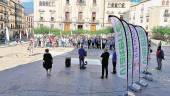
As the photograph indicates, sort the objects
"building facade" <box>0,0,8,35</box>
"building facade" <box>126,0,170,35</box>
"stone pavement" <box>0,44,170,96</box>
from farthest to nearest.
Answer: "building facade" <box>0,0,8,35</box> → "building facade" <box>126,0,170,35</box> → "stone pavement" <box>0,44,170,96</box>

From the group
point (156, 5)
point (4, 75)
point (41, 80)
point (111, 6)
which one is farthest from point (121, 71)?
point (111, 6)

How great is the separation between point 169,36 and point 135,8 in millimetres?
24880

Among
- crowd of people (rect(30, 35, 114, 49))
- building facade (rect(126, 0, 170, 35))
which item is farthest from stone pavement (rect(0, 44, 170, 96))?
building facade (rect(126, 0, 170, 35))

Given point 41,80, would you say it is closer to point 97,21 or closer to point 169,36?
point 169,36

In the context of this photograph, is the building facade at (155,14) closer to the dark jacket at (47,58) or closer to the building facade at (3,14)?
the building facade at (3,14)

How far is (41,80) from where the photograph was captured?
A: 17.1 meters

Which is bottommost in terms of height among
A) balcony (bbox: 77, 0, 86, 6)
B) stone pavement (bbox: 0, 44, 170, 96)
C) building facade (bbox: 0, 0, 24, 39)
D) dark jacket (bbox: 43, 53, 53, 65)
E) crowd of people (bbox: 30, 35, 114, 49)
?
stone pavement (bbox: 0, 44, 170, 96)

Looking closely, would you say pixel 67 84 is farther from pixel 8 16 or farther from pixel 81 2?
pixel 8 16

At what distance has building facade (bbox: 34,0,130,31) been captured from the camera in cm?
9372

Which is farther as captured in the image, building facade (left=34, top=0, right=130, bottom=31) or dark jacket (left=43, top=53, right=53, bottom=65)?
building facade (left=34, top=0, right=130, bottom=31)

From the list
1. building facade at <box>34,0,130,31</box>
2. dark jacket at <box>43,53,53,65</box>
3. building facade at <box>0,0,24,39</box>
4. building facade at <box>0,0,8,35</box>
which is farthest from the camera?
building facade at <box>34,0,130,31</box>

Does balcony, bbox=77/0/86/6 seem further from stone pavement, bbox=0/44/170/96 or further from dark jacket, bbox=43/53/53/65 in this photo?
dark jacket, bbox=43/53/53/65

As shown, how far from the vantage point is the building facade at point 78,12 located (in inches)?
3690

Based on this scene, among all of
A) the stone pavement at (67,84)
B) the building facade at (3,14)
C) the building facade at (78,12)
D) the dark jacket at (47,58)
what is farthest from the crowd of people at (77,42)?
the building facade at (78,12)
